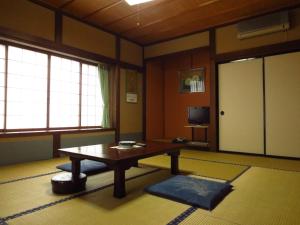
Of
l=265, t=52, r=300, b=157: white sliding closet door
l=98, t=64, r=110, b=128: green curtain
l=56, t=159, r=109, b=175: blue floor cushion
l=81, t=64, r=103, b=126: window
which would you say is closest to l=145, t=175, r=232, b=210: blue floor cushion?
l=56, t=159, r=109, b=175: blue floor cushion

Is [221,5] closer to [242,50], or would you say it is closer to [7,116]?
Result: [242,50]

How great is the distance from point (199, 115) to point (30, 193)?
391 centimetres

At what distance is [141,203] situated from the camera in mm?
1877

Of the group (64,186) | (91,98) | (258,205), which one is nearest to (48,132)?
(91,98)

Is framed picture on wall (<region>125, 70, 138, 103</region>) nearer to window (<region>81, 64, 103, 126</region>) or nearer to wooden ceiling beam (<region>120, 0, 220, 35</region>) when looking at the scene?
window (<region>81, 64, 103, 126</region>)

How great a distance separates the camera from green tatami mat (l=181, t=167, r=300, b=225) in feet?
5.14

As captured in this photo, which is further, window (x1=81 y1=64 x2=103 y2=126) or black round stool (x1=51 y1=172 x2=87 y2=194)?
window (x1=81 y1=64 x2=103 y2=126)

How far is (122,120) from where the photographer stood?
533cm

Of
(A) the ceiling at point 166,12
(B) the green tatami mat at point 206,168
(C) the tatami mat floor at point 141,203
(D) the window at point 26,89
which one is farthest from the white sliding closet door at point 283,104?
(D) the window at point 26,89

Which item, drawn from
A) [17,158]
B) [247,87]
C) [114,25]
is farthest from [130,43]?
[17,158]

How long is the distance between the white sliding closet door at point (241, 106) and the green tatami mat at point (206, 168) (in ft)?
4.02

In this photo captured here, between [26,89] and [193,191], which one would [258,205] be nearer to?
[193,191]

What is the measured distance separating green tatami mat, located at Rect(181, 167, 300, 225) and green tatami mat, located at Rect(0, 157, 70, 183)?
2197 millimetres

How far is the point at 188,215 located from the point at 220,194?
489 mm
